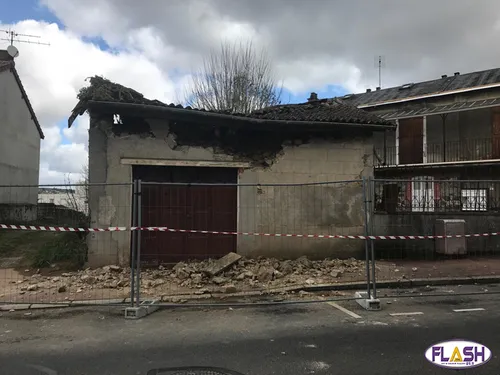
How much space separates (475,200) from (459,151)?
874 centimetres

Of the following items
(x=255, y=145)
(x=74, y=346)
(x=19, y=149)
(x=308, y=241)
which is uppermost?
(x=19, y=149)

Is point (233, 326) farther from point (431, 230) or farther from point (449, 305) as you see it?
point (431, 230)

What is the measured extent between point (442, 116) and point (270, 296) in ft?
52.2

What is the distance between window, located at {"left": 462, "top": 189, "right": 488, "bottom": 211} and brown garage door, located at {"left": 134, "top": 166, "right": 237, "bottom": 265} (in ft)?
22.5

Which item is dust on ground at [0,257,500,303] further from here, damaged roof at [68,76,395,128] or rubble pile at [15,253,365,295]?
damaged roof at [68,76,395,128]

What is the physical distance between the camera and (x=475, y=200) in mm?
11578

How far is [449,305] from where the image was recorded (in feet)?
22.5

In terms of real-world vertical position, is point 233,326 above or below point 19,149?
below

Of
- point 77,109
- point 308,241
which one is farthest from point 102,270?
point 308,241

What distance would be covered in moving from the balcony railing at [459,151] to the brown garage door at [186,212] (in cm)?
992

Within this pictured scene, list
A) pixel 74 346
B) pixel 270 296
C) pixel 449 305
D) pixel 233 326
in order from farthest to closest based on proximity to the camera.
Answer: pixel 270 296, pixel 449 305, pixel 233 326, pixel 74 346

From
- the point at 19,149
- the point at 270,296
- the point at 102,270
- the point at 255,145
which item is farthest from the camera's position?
the point at 19,149

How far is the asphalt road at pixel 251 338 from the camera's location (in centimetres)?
420

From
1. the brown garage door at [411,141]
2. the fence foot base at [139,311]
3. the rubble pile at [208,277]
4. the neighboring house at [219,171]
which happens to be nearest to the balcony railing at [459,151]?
the brown garage door at [411,141]
